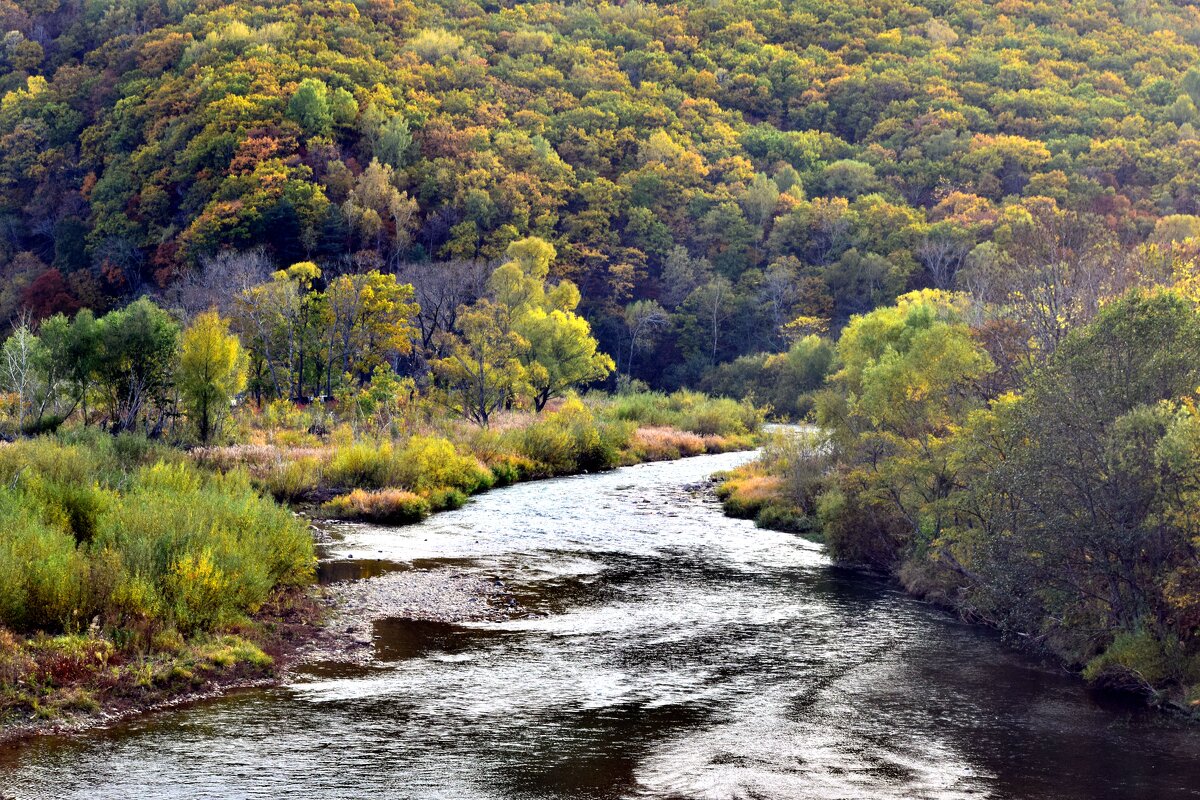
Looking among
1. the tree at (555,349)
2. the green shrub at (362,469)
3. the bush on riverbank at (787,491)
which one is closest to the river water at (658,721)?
the bush on riverbank at (787,491)

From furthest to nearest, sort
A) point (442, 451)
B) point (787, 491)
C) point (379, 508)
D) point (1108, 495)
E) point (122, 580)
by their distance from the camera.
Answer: point (442, 451)
point (787, 491)
point (379, 508)
point (1108, 495)
point (122, 580)

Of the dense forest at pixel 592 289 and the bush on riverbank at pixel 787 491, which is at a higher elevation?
the dense forest at pixel 592 289

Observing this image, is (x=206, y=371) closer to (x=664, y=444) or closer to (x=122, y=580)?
(x=122, y=580)

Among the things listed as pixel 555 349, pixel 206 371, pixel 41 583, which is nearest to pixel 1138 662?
pixel 41 583

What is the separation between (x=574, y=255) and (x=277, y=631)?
84.7 m

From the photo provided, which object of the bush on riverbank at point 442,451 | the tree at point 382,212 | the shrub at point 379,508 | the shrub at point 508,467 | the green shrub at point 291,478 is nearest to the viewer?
the shrub at point 379,508

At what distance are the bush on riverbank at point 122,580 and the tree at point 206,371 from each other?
14744 millimetres

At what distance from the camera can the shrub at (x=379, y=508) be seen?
39.4m

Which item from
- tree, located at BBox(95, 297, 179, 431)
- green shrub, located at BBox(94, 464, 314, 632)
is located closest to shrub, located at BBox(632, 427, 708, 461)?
tree, located at BBox(95, 297, 179, 431)

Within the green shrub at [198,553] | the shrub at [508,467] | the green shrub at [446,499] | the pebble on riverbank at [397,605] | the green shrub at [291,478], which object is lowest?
the shrub at [508,467]

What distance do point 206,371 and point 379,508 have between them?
9.71 metres

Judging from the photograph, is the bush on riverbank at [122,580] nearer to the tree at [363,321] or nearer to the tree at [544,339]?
the tree at [363,321]

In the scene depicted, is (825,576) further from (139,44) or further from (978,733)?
(139,44)

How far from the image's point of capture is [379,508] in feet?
130
